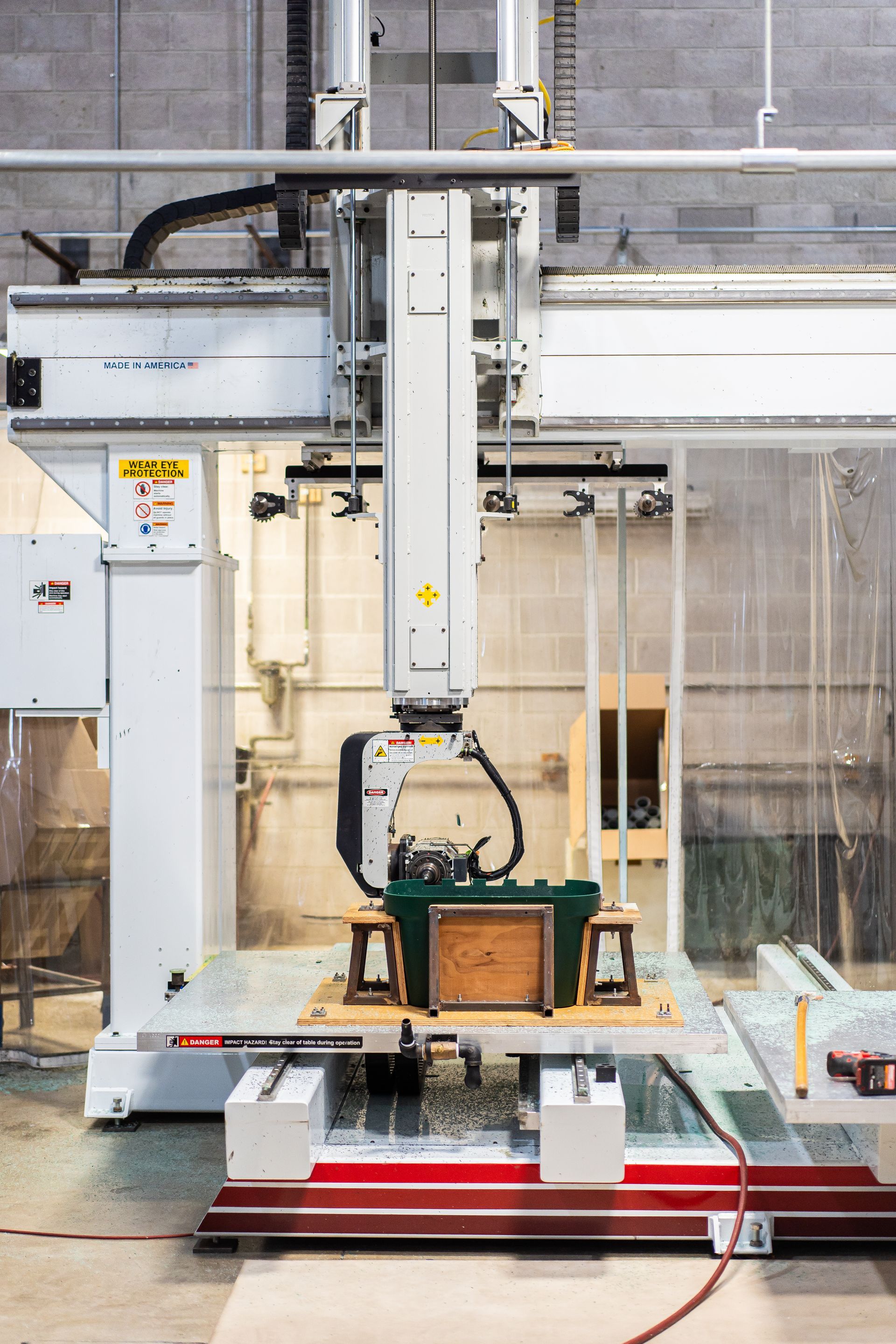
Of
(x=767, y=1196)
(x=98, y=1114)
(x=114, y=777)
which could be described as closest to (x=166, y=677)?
(x=114, y=777)

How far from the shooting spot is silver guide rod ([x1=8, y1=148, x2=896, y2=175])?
7.75ft

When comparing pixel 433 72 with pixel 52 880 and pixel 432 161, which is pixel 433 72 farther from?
pixel 52 880

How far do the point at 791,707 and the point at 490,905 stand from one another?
2.17 metres

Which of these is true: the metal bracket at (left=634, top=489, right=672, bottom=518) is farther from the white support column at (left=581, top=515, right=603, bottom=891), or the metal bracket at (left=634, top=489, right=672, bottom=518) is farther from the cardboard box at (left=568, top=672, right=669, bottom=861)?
the cardboard box at (left=568, top=672, right=669, bottom=861)

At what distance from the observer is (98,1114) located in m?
3.49

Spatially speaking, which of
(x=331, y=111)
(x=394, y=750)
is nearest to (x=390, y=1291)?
(x=394, y=750)

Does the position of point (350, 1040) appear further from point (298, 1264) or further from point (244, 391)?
point (244, 391)

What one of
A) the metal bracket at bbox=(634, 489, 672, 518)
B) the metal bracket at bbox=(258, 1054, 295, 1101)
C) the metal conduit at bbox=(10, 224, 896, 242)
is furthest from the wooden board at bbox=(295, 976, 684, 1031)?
the metal conduit at bbox=(10, 224, 896, 242)

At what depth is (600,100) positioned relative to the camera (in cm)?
496

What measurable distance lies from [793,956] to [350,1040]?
180 cm

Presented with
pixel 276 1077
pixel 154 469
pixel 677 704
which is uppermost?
pixel 154 469

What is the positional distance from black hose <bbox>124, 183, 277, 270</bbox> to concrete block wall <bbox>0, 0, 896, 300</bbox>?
1272 mm

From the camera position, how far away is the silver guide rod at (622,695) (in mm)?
4188

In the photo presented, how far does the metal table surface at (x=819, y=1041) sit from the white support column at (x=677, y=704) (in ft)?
3.53
